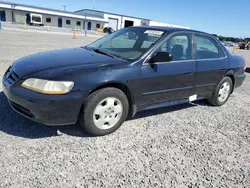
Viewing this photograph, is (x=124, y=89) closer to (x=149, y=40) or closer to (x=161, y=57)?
(x=161, y=57)

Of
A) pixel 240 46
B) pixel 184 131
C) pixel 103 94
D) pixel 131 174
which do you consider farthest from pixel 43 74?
pixel 240 46

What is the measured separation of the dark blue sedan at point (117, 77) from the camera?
8.77 feet

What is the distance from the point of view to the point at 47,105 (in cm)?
261

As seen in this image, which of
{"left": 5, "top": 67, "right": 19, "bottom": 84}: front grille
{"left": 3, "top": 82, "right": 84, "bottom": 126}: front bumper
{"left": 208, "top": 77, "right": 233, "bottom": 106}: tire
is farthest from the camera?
{"left": 208, "top": 77, "right": 233, "bottom": 106}: tire

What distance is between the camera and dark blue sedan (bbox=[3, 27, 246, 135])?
8.77 feet

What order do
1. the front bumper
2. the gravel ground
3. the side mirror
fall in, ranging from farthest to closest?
the side mirror < the front bumper < the gravel ground

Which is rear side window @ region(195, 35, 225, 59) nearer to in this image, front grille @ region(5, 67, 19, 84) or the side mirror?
the side mirror

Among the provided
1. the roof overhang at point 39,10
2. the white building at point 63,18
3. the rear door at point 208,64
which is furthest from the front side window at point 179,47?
the roof overhang at point 39,10

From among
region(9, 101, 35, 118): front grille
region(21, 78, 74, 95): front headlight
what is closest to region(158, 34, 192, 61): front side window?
region(21, 78, 74, 95): front headlight

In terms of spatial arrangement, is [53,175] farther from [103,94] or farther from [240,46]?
[240,46]

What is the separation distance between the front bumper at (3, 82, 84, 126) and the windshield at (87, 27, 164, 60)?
3.64ft

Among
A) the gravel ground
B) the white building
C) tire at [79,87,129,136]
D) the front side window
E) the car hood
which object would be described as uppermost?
the white building

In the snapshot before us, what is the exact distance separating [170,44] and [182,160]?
1945mm

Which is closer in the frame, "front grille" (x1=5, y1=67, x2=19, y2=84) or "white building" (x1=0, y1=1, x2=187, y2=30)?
"front grille" (x1=5, y1=67, x2=19, y2=84)
